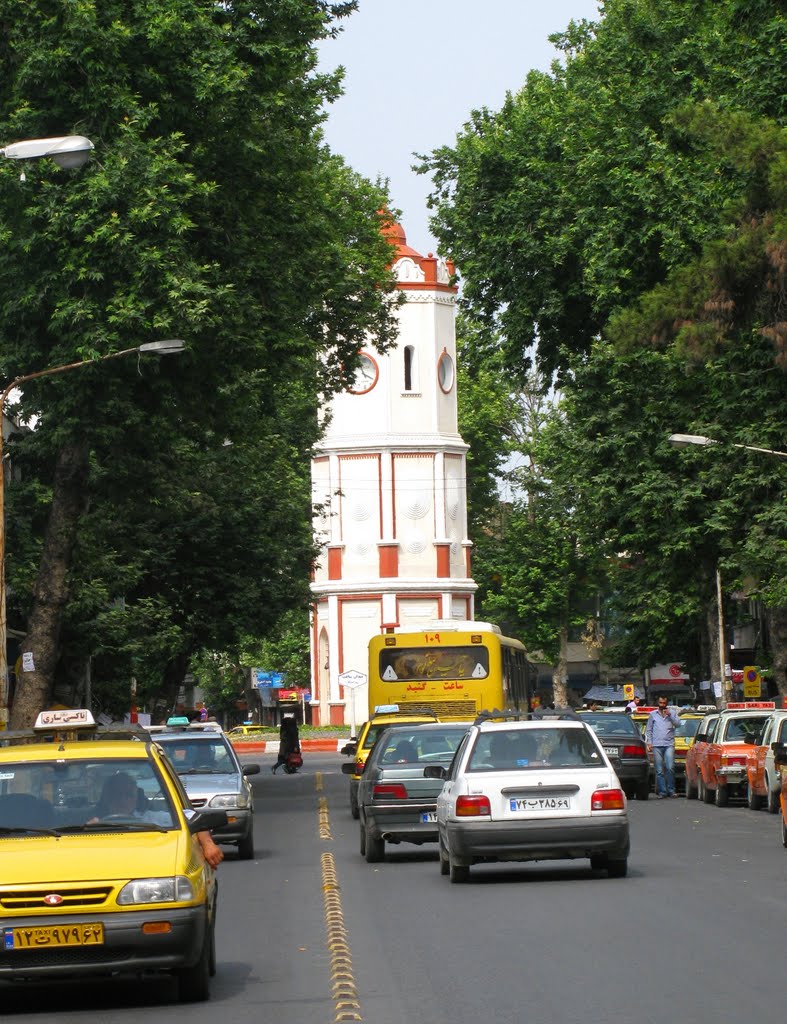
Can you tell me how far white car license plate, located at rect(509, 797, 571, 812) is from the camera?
712 inches

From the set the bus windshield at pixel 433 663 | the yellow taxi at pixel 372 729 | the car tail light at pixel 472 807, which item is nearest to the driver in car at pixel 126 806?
the car tail light at pixel 472 807

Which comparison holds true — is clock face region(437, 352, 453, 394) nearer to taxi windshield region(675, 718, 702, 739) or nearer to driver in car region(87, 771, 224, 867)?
taxi windshield region(675, 718, 702, 739)

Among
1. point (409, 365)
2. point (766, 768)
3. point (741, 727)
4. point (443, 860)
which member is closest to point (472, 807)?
point (443, 860)

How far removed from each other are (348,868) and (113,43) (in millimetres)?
14170

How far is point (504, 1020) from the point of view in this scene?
1005cm

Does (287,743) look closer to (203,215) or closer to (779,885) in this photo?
(203,215)

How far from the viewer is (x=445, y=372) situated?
91.8 m

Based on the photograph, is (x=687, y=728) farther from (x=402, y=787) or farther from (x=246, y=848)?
(x=402, y=787)

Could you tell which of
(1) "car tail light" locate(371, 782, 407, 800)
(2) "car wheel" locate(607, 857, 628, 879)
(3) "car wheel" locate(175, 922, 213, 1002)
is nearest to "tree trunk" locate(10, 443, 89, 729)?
(1) "car tail light" locate(371, 782, 407, 800)

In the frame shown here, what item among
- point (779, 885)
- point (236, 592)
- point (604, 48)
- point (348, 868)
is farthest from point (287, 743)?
point (779, 885)

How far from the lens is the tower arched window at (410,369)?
91.1 metres

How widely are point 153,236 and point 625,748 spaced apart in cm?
1289

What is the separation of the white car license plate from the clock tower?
239 ft

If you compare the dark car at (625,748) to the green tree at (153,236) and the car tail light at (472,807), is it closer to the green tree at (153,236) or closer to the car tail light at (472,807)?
the green tree at (153,236)
